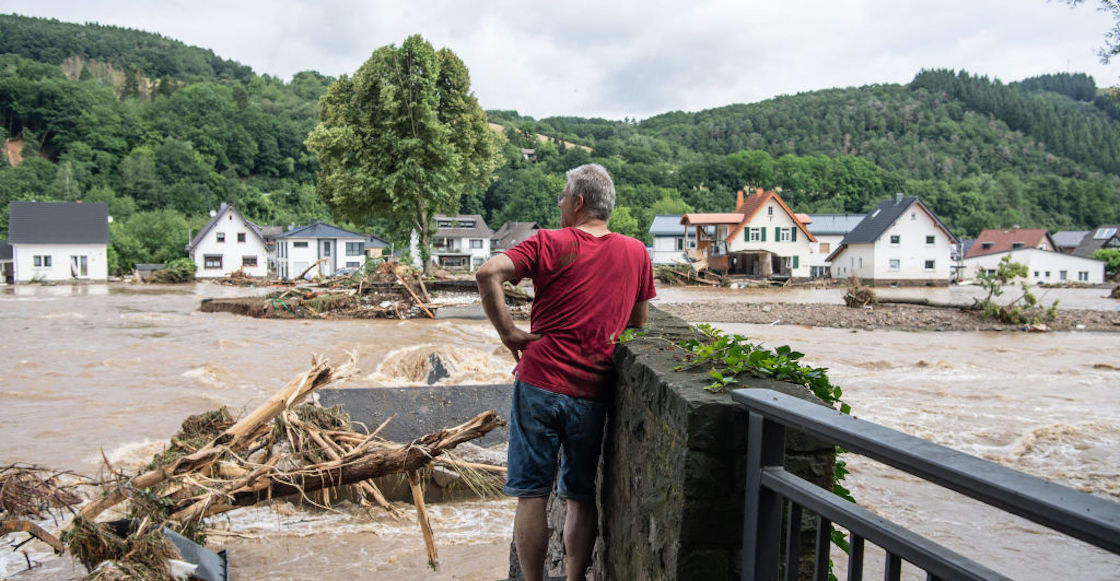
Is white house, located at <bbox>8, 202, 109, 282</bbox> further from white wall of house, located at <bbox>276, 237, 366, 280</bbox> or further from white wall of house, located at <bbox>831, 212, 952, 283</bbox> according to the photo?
white wall of house, located at <bbox>831, 212, 952, 283</bbox>

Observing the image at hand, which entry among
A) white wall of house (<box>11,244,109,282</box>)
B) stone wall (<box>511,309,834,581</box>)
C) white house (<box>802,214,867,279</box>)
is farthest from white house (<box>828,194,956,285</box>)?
white wall of house (<box>11,244,109,282</box>)

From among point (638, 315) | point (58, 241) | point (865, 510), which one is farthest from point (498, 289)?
point (58, 241)

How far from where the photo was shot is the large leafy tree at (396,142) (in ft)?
117

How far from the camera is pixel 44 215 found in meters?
58.2

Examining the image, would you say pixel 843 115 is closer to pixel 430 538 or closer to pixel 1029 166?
pixel 1029 166

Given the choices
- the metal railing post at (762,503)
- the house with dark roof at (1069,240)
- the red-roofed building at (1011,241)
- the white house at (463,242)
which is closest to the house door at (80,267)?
the white house at (463,242)

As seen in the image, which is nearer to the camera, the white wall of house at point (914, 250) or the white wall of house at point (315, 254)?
the white wall of house at point (914, 250)

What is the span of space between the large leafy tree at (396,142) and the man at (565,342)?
33204 millimetres

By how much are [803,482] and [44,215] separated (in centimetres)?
7066

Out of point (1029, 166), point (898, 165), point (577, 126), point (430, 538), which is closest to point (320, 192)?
point (430, 538)

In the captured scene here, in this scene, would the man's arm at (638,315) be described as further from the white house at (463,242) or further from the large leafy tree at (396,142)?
the white house at (463,242)

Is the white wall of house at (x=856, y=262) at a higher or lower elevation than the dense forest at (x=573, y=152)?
lower

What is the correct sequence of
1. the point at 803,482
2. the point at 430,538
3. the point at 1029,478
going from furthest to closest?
the point at 430,538
the point at 803,482
the point at 1029,478

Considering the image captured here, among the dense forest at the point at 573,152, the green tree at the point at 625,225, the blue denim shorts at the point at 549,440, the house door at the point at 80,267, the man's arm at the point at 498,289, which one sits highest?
the dense forest at the point at 573,152
